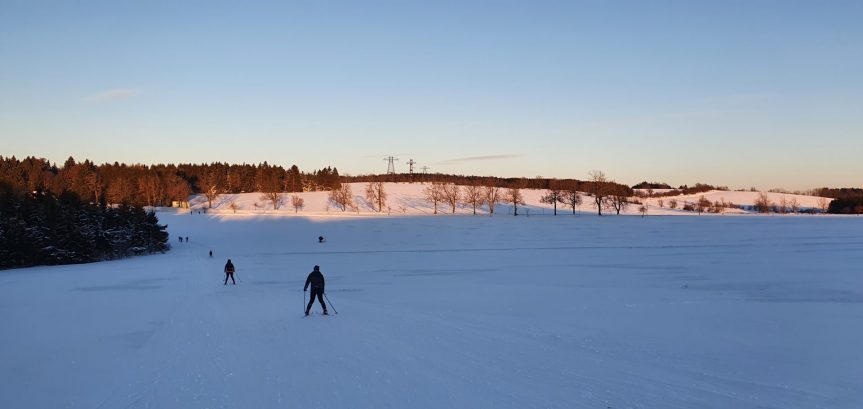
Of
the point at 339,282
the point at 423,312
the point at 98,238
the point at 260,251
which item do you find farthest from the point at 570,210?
the point at 423,312

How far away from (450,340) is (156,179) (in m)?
141

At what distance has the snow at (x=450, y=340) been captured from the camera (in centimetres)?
900

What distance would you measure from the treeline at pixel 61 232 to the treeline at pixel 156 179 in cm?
5068

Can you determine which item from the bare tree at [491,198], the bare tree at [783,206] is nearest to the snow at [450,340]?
the bare tree at [491,198]

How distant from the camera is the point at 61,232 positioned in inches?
1796

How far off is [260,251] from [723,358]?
49.4m

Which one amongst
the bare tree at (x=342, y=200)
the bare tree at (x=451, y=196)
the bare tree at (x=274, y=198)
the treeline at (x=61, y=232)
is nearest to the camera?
the treeline at (x=61, y=232)

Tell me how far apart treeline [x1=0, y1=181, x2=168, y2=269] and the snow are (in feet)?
44.9

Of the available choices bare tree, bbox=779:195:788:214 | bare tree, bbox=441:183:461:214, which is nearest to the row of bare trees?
bare tree, bbox=441:183:461:214

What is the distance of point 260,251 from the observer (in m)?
55.1

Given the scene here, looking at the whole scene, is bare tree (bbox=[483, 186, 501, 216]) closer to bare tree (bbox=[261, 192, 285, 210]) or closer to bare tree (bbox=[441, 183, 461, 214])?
bare tree (bbox=[441, 183, 461, 214])

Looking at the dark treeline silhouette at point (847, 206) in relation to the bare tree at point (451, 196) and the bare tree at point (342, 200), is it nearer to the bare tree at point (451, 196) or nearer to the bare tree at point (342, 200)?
the bare tree at point (451, 196)

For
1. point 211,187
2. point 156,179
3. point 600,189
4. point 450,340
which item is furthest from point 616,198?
point 450,340

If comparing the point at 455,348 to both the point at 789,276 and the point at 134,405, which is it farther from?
the point at 789,276
